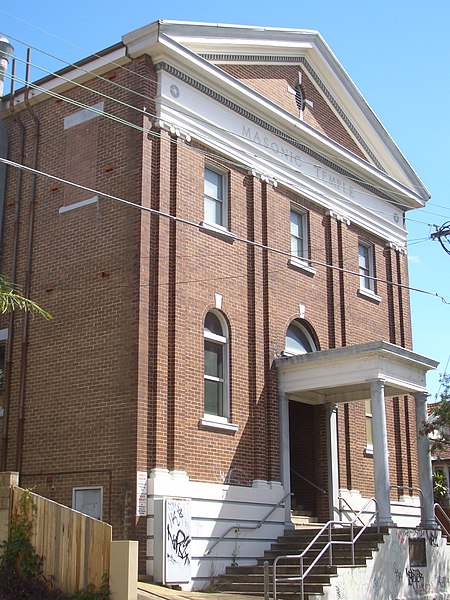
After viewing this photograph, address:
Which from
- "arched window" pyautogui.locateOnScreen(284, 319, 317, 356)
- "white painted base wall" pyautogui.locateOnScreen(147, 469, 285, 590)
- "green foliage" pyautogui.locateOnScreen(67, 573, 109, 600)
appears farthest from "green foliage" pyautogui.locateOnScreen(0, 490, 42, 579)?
"arched window" pyautogui.locateOnScreen(284, 319, 317, 356)

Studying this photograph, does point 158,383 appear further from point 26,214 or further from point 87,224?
point 26,214

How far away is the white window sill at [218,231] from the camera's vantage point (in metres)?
19.5

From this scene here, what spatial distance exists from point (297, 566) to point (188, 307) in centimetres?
565

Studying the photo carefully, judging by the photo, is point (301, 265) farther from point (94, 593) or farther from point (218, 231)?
point (94, 593)

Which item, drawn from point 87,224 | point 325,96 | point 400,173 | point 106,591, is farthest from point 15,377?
point 400,173

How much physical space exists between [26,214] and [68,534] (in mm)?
8796

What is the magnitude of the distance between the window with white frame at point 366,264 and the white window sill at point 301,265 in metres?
3.18

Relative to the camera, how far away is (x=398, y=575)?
58.4 feet

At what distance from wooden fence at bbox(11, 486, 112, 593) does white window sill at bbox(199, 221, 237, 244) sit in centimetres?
736

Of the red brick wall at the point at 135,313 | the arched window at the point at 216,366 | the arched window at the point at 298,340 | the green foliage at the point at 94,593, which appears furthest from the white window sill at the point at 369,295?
the green foliage at the point at 94,593

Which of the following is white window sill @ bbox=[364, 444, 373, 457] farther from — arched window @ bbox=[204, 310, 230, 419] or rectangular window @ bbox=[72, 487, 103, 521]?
rectangular window @ bbox=[72, 487, 103, 521]

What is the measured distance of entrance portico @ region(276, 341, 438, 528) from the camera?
1853cm

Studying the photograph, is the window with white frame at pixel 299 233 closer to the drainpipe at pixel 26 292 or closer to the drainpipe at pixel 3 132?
the drainpipe at pixel 26 292

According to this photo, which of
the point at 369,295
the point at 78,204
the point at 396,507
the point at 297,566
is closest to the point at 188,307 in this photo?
the point at 78,204
